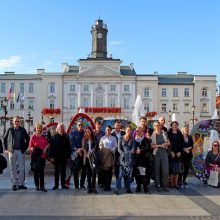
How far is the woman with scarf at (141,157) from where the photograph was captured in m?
10.7

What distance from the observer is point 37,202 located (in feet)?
29.5

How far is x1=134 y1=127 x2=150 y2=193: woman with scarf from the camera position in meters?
10.7

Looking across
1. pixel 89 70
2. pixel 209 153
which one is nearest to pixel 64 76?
pixel 89 70

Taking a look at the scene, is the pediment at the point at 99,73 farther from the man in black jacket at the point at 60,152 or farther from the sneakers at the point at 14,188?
the sneakers at the point at 14,188

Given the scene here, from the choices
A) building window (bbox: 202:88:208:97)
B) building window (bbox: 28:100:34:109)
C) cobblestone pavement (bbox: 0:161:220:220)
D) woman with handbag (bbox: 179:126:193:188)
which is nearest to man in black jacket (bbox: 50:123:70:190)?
cobblestone pavement (bbox: 0:161:220:220)

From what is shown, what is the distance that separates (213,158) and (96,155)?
3.56 m

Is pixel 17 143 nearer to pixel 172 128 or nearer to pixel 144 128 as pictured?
pixel 144 128

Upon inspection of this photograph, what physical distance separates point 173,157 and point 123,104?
223 ft

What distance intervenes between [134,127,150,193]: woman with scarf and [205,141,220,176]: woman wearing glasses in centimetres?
223

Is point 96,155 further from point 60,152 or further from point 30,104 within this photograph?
point 30,104

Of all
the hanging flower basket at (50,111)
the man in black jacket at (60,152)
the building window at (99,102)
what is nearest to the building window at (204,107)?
the building window at (99,102)

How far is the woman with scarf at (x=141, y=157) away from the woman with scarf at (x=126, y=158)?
138 millimetres

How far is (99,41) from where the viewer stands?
8144cm

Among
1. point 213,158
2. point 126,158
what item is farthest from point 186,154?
point 126,158
